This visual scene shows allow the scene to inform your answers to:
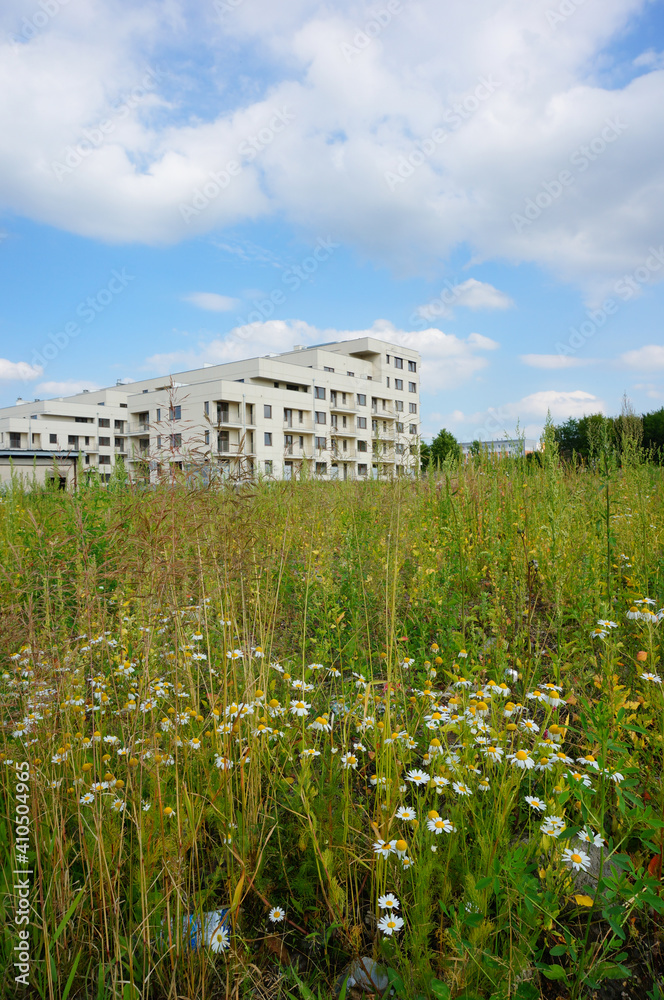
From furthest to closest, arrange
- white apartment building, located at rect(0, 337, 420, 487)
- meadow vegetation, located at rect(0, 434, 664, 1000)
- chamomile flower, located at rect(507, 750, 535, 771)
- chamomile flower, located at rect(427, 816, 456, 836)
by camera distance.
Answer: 1. white apartment building, located at rect(0, 337, 420, 487)
2. chamomile flower, located at rect(507, 750, 535, 771)
3. chamomile flower, located at rect(427, 816, 456, 836)
4. meadow vegetation, located at rect(0, 434, 664, 1000)

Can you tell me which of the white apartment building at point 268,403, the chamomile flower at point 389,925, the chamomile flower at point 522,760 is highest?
the white apartment building at point 268,403

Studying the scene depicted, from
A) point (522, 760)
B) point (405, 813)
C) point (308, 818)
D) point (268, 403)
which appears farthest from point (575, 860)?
point (268, 403)

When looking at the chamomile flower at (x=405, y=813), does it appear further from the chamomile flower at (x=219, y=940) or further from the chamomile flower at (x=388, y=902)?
the chamomile flower at (x=219, y=940)

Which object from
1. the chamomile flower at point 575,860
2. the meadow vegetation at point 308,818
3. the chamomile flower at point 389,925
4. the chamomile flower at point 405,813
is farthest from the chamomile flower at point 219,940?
the chamomile flower at point 575,860

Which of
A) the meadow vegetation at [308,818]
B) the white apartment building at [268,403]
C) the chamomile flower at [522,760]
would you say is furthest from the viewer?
the white apartment building at [268,403]

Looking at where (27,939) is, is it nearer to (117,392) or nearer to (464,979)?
(464,979)

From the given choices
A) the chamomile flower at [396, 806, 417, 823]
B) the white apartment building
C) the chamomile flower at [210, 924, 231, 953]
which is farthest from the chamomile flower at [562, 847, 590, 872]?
the white apartment building

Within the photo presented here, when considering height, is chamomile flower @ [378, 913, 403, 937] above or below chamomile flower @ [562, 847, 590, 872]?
below

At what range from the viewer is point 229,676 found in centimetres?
248

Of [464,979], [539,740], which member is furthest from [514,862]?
[539,740]

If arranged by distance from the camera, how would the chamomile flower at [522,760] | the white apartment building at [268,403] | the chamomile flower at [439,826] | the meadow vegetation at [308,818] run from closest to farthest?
the meadow vegetation at [308,818]
the chamomile flower at [439,826]
the chamomile flower at [522,760]
the white apartment building at [268,403]

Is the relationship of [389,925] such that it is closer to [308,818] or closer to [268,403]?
[308,818]

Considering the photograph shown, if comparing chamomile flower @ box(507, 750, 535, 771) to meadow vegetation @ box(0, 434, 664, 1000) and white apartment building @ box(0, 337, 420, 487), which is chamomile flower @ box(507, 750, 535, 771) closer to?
meadow vegetation @ box(0, 434, 664, 1000)

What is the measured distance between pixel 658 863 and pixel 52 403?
72336 millimetres
